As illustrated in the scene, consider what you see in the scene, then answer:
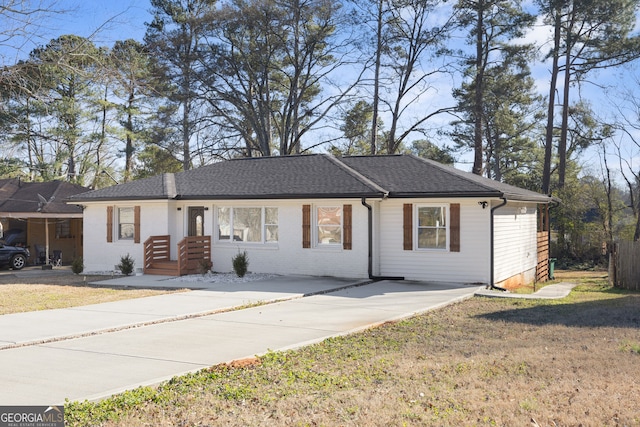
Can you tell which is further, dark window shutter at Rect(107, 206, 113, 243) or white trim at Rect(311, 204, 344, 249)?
dark window shutter at Rect(107, 206, 113, 243)

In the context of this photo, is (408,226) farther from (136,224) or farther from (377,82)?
(377,82)

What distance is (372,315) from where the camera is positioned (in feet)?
35.2

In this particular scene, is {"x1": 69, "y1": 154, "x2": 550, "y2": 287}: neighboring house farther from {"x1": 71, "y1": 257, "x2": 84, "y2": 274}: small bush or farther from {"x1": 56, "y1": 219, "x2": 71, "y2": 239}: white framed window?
{"x1": 56, "y1": 219, "x2": 71, "y2": 239}: white framed window

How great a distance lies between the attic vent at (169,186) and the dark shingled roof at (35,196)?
194 inches

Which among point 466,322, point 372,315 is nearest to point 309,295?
point 372,315

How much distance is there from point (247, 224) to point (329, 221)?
9.36 feet

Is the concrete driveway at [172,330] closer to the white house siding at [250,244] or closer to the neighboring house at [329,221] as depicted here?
the neighboring house at [329,221]

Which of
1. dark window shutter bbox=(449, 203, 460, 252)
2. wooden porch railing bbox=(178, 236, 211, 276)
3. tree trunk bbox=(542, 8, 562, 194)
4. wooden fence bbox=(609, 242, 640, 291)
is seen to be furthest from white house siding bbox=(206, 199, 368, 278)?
tree trunk bbox=(542, 8, 562, 194)

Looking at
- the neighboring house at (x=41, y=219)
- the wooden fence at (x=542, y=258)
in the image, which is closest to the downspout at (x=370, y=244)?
the wooden fence at (x=542, y=258)

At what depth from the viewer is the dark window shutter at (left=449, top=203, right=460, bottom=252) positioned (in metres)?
15.5

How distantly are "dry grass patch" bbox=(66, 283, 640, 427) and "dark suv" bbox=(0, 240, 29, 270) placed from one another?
18.4m

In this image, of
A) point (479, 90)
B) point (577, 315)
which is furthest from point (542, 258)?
point (577, 315)

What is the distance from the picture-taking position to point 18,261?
22.6 metres

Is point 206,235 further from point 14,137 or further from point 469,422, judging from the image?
point 14,137
